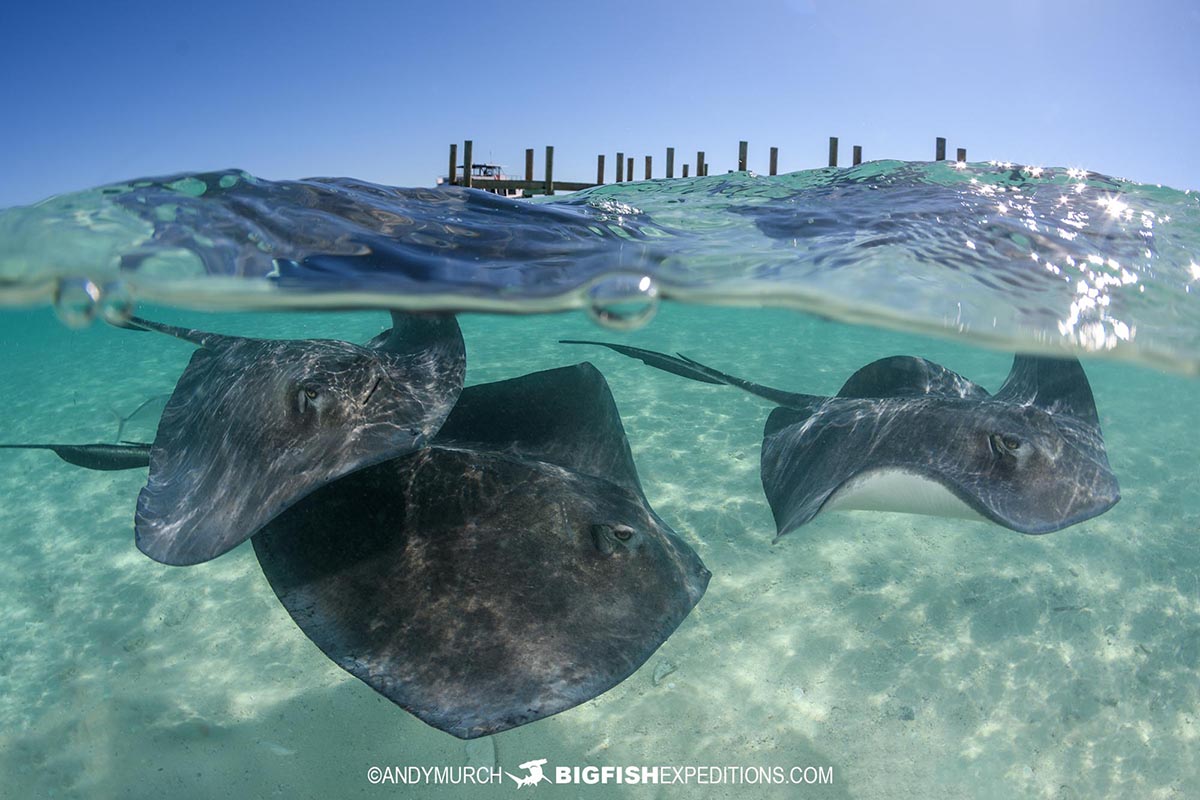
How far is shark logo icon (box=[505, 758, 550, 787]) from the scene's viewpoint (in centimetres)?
475

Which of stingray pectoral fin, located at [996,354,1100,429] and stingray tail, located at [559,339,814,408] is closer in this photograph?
stingray tail, located at [559,339,814,408]

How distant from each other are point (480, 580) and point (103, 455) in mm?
3223

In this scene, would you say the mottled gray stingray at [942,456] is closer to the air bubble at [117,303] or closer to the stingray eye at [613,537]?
the stingray eye at [613,537]

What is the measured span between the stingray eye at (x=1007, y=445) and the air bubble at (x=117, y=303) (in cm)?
706

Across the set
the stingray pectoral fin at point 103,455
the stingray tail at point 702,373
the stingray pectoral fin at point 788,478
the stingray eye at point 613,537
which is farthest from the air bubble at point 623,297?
the stingray pectoral fin at point 103,455

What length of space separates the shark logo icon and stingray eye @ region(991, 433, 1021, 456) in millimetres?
3897

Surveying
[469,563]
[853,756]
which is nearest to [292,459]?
[469,563]

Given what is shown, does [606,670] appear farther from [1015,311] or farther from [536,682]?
[1015,311]

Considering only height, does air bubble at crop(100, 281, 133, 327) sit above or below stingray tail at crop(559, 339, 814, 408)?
above

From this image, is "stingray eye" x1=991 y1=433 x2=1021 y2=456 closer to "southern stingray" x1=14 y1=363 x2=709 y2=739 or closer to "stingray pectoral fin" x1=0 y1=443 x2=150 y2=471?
"southern stingray" x1=14 y1=363 x2=709 y2=739

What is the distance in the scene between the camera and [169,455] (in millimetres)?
4867

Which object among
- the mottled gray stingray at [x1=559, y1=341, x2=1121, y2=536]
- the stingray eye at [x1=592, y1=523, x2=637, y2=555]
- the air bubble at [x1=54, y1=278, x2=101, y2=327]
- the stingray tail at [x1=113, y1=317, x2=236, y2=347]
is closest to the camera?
the stingray eye at [x1=592, y1=523, x2=637, y2=555]

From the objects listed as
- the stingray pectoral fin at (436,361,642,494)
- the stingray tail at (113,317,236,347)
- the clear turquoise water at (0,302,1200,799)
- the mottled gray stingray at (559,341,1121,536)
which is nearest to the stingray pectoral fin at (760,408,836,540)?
the mottled gray stingray at (559,341,1121,536)

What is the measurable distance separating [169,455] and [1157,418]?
54.2 ft
